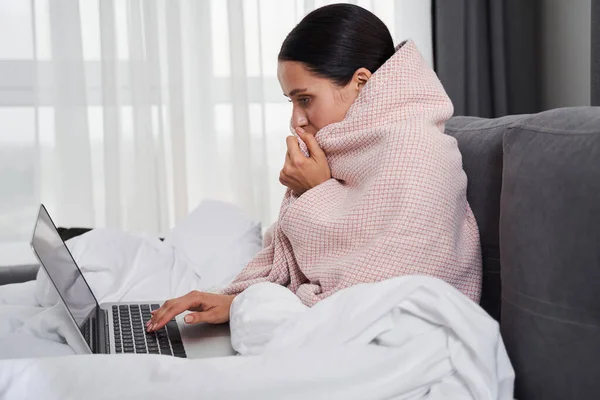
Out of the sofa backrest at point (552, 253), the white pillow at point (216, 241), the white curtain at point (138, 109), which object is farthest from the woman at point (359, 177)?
the white curtain at point (138, 109)

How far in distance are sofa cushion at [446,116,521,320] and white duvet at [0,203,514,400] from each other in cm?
32

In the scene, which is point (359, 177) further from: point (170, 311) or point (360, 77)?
point (170, 311)

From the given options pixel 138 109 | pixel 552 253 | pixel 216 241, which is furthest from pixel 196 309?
pixel 138 109

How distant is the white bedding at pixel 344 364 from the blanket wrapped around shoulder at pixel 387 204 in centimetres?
17

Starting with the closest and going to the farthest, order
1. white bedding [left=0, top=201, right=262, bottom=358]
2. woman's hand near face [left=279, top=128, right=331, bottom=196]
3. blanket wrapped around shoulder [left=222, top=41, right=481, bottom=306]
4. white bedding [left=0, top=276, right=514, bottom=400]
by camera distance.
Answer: white bedding [left=0, top=276, right=514, bottom=400], blanket wrapped around shoulder [left=222, top=41, right=481, bottom=306], white bedding [left=0, top=201, right=262, bottom=358], woman's hand near face [left=279, top=128, right=331, bottom=196]

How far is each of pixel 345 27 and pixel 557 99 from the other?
9.43ft

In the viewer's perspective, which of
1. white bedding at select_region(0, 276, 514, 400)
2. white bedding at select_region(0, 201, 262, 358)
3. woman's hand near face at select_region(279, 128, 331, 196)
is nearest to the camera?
white bedding at select_region(0, 276, 514, 400)

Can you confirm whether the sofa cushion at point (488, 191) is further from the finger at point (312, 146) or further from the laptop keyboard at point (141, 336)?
the laptop keyboard at point (141, 336)

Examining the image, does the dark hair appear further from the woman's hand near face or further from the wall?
the wall

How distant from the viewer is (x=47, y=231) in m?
1.51

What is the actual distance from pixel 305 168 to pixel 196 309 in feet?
0.99

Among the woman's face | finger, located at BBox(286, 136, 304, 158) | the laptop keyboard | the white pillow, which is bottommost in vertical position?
the white pillow

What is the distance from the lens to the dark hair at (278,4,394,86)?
1.40 meters

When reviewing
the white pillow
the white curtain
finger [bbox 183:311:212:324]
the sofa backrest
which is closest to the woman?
finger [bbox 183:311:212:324]
